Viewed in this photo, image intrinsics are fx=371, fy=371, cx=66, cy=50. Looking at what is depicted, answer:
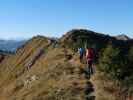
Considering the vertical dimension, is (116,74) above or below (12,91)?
above

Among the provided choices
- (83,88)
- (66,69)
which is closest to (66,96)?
(83,88)

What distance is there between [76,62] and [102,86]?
483 inches

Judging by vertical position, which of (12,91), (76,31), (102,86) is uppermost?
(76,31)

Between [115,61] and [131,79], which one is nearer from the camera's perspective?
[131,79]

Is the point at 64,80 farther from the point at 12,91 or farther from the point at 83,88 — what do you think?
the point at 12,91

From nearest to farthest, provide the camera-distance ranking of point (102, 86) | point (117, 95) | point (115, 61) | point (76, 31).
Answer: point (117, 95)
point (102, 86)
point (115, 61)
point (76, 31)

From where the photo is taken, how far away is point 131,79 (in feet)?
106

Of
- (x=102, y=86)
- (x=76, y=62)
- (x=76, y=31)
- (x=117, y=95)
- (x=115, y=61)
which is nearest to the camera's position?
(x=117, y=95)

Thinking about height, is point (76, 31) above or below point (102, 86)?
above

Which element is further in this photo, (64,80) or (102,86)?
(64,80)

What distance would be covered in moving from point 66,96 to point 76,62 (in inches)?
529

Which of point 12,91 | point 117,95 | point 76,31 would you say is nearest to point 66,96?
point 117,95

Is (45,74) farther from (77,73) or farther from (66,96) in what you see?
(66,96)

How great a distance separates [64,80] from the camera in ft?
119
